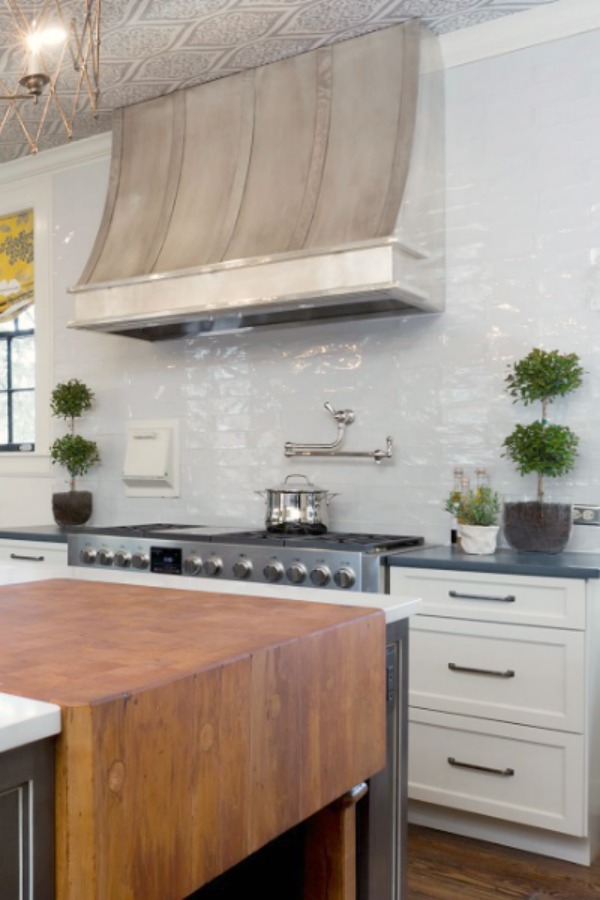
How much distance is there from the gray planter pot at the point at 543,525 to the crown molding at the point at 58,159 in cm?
303

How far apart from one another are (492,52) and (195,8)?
3.98 feet

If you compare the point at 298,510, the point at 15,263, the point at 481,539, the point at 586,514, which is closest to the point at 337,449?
the point at 298,510

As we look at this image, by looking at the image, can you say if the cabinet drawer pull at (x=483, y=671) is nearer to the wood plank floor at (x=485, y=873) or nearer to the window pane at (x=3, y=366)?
the wood plank floor at (x=485, y=873)

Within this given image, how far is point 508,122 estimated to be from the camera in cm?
368

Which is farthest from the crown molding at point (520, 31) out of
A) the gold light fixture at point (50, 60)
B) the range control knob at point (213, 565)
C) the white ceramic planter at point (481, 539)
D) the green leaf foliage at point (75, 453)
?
the green leaf foliage at point (75, 453)

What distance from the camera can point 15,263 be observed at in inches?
211

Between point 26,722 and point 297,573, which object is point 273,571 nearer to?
point 297,573

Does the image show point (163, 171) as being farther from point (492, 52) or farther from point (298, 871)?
point (298, 871)

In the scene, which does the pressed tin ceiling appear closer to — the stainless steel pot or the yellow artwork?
the yellow artwork

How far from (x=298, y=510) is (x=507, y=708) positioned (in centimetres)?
124

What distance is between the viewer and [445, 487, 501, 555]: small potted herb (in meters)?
3.32

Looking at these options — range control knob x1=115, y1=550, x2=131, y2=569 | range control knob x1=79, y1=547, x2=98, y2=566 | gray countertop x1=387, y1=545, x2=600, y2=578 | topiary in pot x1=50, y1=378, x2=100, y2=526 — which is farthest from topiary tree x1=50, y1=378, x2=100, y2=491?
gray countertop x1=387, y1=545, x2=600, y2=578

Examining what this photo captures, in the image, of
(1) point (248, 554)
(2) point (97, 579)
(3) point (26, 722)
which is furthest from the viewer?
(1) point (248, 554)

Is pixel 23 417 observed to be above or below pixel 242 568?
above
